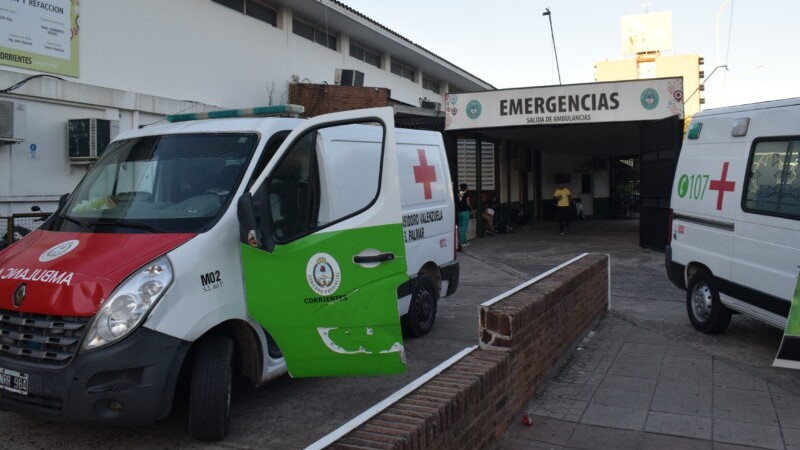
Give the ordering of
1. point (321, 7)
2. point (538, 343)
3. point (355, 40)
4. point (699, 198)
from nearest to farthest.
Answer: point (538, 343)
point (699, 198)
point (321, 7)
point (355, 40)

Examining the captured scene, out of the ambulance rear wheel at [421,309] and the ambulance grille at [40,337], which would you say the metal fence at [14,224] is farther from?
the ambulance rear wheel at [421,309]

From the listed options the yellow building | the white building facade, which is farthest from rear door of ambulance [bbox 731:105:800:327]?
the yellow building

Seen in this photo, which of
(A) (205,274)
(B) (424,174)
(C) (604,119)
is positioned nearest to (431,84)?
(C) (604,119)

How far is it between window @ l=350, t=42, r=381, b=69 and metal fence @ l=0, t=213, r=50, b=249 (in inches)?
474

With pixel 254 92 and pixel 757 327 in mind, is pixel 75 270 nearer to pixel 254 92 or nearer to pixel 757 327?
pixel 757 327

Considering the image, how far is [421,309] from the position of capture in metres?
6.95

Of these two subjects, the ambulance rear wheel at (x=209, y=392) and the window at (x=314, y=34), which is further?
the window at (x=314, y=34)

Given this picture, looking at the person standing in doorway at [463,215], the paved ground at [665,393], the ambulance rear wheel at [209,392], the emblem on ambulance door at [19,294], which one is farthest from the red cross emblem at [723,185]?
the person standing in doorway at [463,215]

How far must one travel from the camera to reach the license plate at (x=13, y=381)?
3.70 metres

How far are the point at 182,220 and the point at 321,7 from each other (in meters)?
12.5

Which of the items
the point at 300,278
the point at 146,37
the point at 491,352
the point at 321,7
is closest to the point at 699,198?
the point at 491,352

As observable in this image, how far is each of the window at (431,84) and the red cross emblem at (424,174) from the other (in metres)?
18.7

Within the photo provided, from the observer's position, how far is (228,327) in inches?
170

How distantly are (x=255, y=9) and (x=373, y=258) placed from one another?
1172cm
